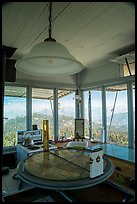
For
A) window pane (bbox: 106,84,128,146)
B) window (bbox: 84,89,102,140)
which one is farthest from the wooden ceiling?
window (bbox: 84,89,102,140)

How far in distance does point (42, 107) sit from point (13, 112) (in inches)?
31.7

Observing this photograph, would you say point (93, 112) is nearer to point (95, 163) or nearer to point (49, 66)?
point (49, 66)

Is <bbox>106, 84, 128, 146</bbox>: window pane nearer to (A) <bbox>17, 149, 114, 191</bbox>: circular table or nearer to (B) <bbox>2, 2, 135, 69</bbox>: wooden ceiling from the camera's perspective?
(B) <bbox>2, 2, 135, 69</bbox>: wooden ceiling

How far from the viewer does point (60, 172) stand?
154cm

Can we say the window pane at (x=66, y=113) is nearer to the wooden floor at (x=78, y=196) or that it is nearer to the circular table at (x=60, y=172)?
the circular table at (x=60, y=172)

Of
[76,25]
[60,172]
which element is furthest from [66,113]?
[60,172]

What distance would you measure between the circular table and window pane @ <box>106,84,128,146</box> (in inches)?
76.3

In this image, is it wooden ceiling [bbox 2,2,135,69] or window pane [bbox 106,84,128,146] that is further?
window pane [bbox 106,84,128,146]

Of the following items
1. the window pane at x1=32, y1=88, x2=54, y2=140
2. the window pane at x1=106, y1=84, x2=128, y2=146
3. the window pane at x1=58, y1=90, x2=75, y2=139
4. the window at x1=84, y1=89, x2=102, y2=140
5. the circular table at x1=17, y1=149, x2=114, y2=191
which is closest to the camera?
the circular table at x1=17, y1=149, x2=114, y2=191

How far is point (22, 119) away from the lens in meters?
4.07

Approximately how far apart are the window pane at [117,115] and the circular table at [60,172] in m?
1.94

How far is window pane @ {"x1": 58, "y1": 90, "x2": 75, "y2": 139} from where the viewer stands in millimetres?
4688

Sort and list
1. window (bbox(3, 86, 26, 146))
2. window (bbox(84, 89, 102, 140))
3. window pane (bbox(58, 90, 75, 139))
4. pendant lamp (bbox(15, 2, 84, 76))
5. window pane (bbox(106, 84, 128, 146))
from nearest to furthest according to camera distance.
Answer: pendant lamp (bbox(15, 2, 84, 76)) → window pane (bbox(106, 84, 128, 146)) → window (bbox(3, 86, 26, 146)) → window (bbox(84, 89, 102, 140)) → window pane (bbox(58, 90, 75, 139))

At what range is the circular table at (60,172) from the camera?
1.28m
